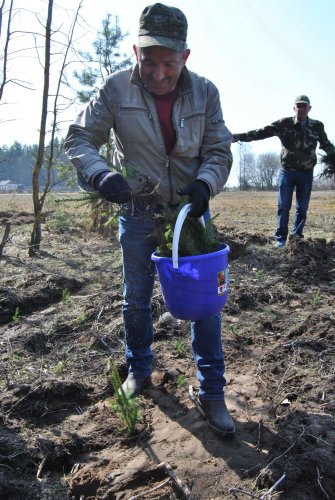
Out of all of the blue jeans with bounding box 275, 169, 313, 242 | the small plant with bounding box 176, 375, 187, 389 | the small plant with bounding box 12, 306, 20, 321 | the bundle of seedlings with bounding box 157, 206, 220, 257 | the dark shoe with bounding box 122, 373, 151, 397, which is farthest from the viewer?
the blue jeans with bounding box 275, 169, 313, 242

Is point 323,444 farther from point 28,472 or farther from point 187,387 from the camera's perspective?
point 28,472

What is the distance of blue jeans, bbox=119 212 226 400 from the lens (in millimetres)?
2707

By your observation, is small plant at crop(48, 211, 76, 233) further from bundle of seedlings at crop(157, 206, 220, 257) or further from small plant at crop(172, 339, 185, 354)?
bundle of seedlings at crop(157, 206, 220, 257)

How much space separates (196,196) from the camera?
2451 mm

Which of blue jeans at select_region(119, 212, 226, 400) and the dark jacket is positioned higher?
the dark jacket

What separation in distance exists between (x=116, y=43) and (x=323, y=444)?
1075 centimetres

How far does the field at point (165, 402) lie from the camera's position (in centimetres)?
230

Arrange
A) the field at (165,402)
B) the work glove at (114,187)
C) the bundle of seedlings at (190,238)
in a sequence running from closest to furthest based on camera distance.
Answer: the field at (165,402), the work glove at (114,187), the bundle of seedlings at (190,238)

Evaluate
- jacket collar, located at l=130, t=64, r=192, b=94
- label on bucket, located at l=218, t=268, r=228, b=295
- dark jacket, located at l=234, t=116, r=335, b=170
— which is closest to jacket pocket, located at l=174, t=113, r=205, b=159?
jacket collar, located at l=130, t=64, r=192, b=94

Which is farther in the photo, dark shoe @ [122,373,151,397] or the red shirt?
dark shoe @ [122,373,151,397]

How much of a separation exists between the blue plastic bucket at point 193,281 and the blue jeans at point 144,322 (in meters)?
0.27

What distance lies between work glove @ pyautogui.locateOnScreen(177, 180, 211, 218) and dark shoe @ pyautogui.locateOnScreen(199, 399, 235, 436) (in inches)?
40.4

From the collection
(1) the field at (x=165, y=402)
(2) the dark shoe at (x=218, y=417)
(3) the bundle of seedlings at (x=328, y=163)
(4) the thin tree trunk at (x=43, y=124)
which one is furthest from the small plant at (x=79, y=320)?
(3) the bundle of seedlings at (x=328, y=163)

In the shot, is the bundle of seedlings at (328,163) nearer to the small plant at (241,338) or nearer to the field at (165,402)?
the field at (165,402)
